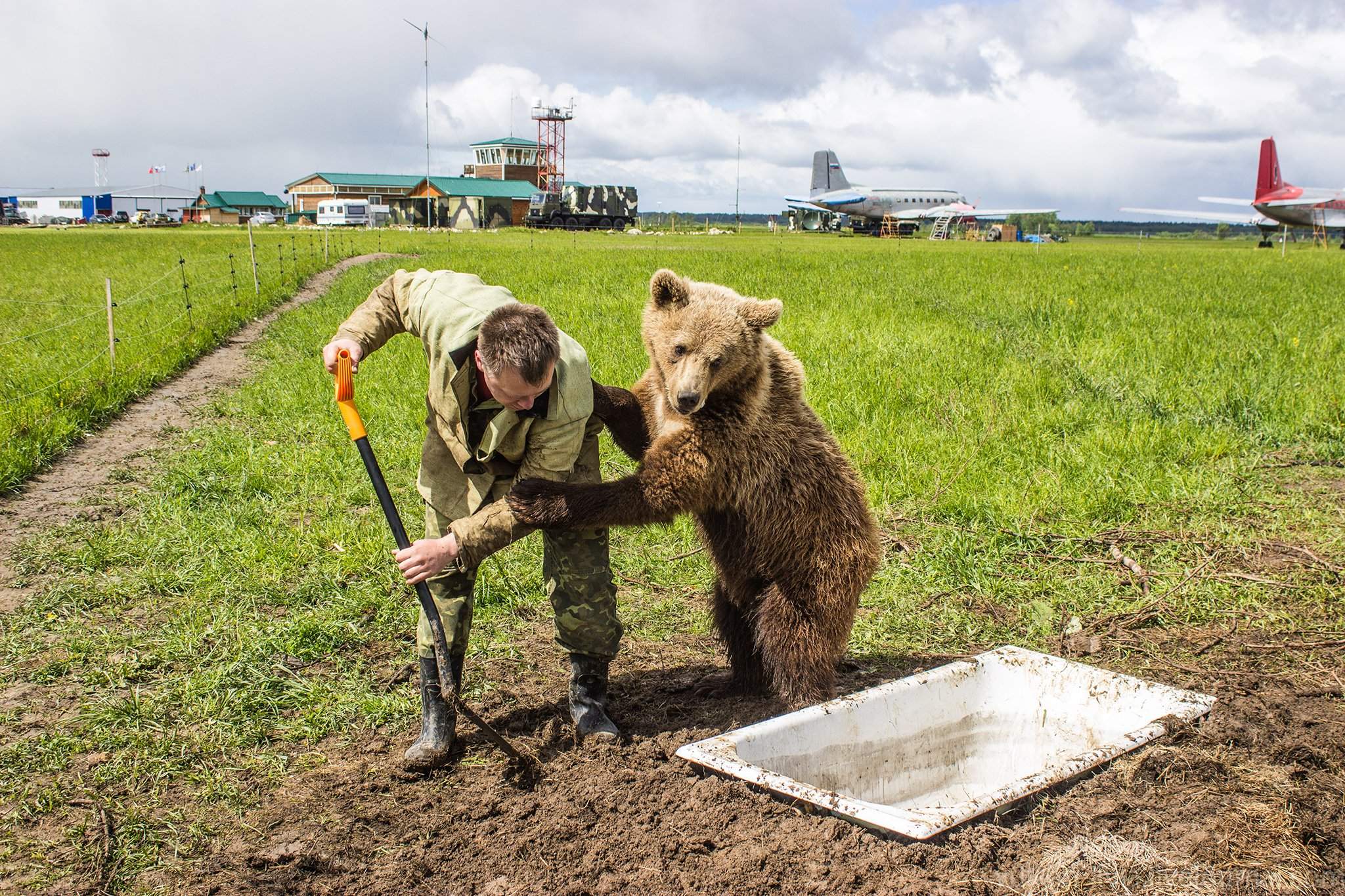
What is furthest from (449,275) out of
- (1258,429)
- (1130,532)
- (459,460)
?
(1258,429)

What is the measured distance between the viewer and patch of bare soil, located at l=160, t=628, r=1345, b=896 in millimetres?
3047

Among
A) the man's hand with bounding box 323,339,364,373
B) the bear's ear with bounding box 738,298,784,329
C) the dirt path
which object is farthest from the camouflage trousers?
the dirt path

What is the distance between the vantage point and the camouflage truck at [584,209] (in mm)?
71750

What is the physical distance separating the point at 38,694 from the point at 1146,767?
461cm

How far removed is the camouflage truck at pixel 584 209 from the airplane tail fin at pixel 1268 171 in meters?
42.0

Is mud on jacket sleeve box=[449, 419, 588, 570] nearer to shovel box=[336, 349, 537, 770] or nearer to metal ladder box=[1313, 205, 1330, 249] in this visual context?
shovel box=[336, 349, 537, 770]

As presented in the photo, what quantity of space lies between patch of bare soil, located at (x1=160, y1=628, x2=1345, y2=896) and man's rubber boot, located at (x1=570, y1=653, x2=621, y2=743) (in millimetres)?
143

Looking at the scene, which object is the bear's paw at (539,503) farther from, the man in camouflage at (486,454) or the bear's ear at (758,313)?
the bear's ear at (758,313)

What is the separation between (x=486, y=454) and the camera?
3.93 meters

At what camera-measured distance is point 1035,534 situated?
6.71 metres

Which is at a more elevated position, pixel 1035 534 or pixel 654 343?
pixel 654 343

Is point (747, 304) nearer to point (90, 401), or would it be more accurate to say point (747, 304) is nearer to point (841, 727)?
point (841, 727)

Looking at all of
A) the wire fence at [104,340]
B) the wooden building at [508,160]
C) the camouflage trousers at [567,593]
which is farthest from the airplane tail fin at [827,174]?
the camouflage trousers at [567,593]

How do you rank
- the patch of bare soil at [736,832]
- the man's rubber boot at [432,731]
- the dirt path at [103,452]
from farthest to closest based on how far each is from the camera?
the dirt path at [103,452] → the man's rubber boot at [432,731] → the patch of bare soil at [736,832]
